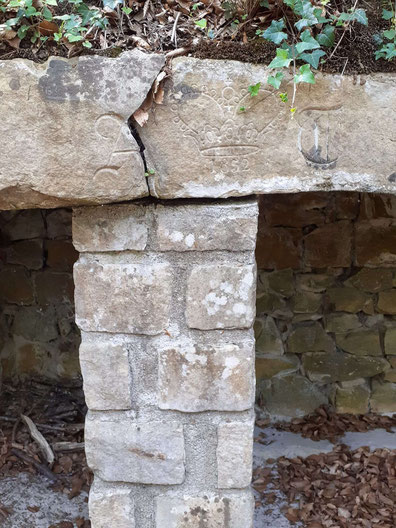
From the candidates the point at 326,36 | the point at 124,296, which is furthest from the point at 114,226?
the point at 326,36

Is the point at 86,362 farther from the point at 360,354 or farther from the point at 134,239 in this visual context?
the point at 360,354

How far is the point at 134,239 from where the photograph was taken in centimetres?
147

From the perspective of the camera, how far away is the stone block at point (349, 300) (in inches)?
123

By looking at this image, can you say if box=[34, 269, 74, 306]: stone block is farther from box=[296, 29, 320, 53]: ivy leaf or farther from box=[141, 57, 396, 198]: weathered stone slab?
box=[296, 29, 320, 53]: ivy leaf

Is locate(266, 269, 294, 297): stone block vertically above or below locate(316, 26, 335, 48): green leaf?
below

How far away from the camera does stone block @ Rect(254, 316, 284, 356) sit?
10.5 ft

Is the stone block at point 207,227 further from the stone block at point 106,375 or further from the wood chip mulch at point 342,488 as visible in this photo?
the wood chip mulch at point 342,488

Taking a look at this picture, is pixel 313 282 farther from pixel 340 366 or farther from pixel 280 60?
pixel 280 60

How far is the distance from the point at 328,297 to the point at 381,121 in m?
1.87

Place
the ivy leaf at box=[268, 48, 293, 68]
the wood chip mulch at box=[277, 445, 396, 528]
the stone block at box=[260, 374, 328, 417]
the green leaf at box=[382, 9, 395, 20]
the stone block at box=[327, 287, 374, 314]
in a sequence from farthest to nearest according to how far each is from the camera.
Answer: the stone block at box=[260, 374, 328, 417] < the stone block at box=[327, 287, 374, 314] < the wood chip mulch at box=[277, 445, 396, 528] < the green leaf at box=[382, 9, 395, 20] < the ivy leaf at box=[268, 48, 293, 68]

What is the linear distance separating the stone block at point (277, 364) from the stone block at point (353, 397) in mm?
295

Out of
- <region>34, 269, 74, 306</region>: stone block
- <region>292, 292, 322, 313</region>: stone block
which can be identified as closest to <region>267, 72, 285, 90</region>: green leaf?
<region>292, 292, 322, 313</region>: stone block

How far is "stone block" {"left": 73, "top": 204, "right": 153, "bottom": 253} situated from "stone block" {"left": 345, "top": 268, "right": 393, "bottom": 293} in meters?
1.93

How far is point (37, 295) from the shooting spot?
3.29 metres
